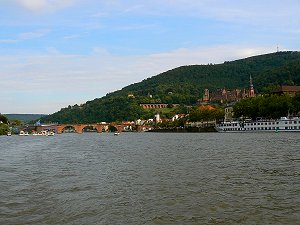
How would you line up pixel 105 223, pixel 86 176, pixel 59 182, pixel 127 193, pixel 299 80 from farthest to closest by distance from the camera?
pixel 299 80 < pixel 86 176 < pixel 59 182 < pixel 127 193 < pixel 105 223

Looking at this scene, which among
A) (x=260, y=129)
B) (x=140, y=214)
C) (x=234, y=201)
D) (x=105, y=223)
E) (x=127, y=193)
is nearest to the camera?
(x=105, y=223)

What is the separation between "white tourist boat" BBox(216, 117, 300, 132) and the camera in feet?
329

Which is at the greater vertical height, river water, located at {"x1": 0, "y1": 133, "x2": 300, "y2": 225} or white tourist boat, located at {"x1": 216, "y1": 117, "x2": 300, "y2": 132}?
white tourist boat, located at {"x1": 216, "y1": 117, "x2": 300, "y2": 132}

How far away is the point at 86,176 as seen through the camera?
24719 mm

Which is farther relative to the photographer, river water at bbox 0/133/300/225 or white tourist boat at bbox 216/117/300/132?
white tourist boat at bbox 216/117/300/132

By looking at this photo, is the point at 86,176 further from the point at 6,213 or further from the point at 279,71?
the point at 279,71

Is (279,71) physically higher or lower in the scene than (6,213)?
higher

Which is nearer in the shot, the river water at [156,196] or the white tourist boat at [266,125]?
the river water at [156,196]

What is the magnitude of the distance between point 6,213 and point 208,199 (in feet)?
24.7

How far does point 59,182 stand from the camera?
2245cm

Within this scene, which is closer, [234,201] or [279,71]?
[234,201]

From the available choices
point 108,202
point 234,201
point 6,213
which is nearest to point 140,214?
point 108,202

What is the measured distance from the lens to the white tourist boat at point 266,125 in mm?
100281

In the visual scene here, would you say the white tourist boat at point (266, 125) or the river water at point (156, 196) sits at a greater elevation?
the white tourist boat at point (266, 125)
